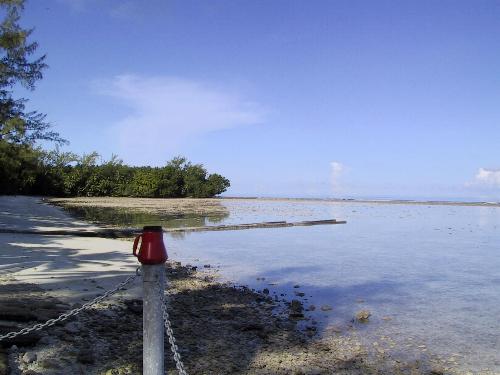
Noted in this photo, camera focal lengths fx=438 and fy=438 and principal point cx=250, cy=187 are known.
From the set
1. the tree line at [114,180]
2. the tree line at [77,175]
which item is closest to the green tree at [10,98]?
the tree line at [77,175]

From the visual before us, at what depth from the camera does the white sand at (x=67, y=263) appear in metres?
7.07

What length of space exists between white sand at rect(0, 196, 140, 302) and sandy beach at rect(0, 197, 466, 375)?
0.03m

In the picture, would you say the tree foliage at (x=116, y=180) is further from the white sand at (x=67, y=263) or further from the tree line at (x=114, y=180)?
the white sand at (x=67, y=263)

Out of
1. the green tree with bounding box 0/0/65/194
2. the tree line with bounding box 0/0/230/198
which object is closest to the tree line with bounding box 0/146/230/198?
the tree line with bounding box 0/0/230/198

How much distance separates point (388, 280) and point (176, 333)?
636cm

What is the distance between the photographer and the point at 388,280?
10.3 meters

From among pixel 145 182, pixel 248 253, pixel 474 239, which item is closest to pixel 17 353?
pixel 248 253

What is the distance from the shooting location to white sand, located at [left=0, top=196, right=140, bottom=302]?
278 inches

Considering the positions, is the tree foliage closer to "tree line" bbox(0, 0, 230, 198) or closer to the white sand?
"tree line" bbox(0, 0, 230, 198)

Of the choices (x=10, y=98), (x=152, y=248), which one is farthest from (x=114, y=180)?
(x=152, y=248)

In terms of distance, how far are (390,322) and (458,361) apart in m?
1.61

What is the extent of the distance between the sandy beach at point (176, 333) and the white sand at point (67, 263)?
31 mm

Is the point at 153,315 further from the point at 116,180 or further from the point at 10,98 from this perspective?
the point at 116,180

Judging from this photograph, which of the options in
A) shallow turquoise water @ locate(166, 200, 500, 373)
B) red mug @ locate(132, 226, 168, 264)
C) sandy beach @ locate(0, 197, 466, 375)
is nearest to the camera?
red mug @ locate(132, 226, 168, 264)
